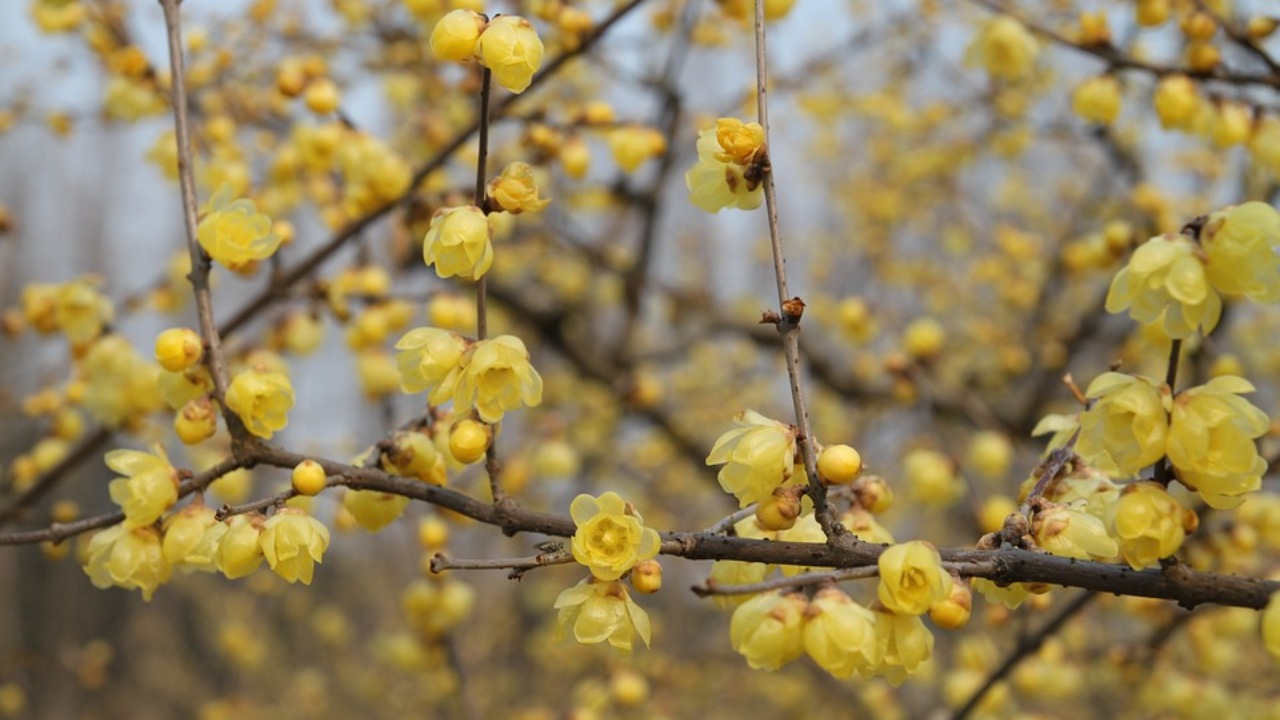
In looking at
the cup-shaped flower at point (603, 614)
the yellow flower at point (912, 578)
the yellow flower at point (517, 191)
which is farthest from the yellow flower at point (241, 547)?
the yellow flower at point (912, 578)

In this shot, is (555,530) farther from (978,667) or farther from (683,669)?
(683,669)

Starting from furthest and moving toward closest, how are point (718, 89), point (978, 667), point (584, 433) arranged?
point (718, 89) < point (584, 433) < point (978, 667)

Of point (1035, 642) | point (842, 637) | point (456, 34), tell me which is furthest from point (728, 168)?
point (1035, 642)

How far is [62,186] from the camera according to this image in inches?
541

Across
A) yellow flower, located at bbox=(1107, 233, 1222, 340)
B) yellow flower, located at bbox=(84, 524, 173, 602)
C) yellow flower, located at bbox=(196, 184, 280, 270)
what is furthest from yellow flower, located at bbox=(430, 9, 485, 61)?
yellow flower, located at bbox=(1107, 233, 1222, 340)

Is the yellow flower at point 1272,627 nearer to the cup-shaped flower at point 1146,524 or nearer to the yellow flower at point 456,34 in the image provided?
the cup-shaped flower at point 1146,524

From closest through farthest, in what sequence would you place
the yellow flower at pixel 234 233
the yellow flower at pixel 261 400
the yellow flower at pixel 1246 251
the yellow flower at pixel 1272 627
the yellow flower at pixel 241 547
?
1. the yellow flower at pixel 1272 627
2. the yellow flower at pixel 1246 251
3. the yellow flower at pixel 241 547
4. the yellow flower at pixel 261 400
5. the yellow flower at pixel 234 233

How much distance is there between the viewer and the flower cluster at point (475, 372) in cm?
133

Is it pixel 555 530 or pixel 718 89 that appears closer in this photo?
pixel 555 530

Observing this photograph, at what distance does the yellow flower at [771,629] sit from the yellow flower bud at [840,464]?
0.15 m

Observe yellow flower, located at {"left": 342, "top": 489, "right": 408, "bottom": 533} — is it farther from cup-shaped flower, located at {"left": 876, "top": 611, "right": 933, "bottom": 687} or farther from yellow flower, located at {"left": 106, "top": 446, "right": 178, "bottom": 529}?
cup-shaped flower, located at {"left": 876, "top": 611, "right": 933, "bottom": 687}

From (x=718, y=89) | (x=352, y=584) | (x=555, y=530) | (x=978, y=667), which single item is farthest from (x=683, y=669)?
(x=352, y=584)

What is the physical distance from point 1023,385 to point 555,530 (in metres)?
4.82

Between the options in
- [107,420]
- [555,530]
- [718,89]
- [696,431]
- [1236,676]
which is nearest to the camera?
[555,530]
